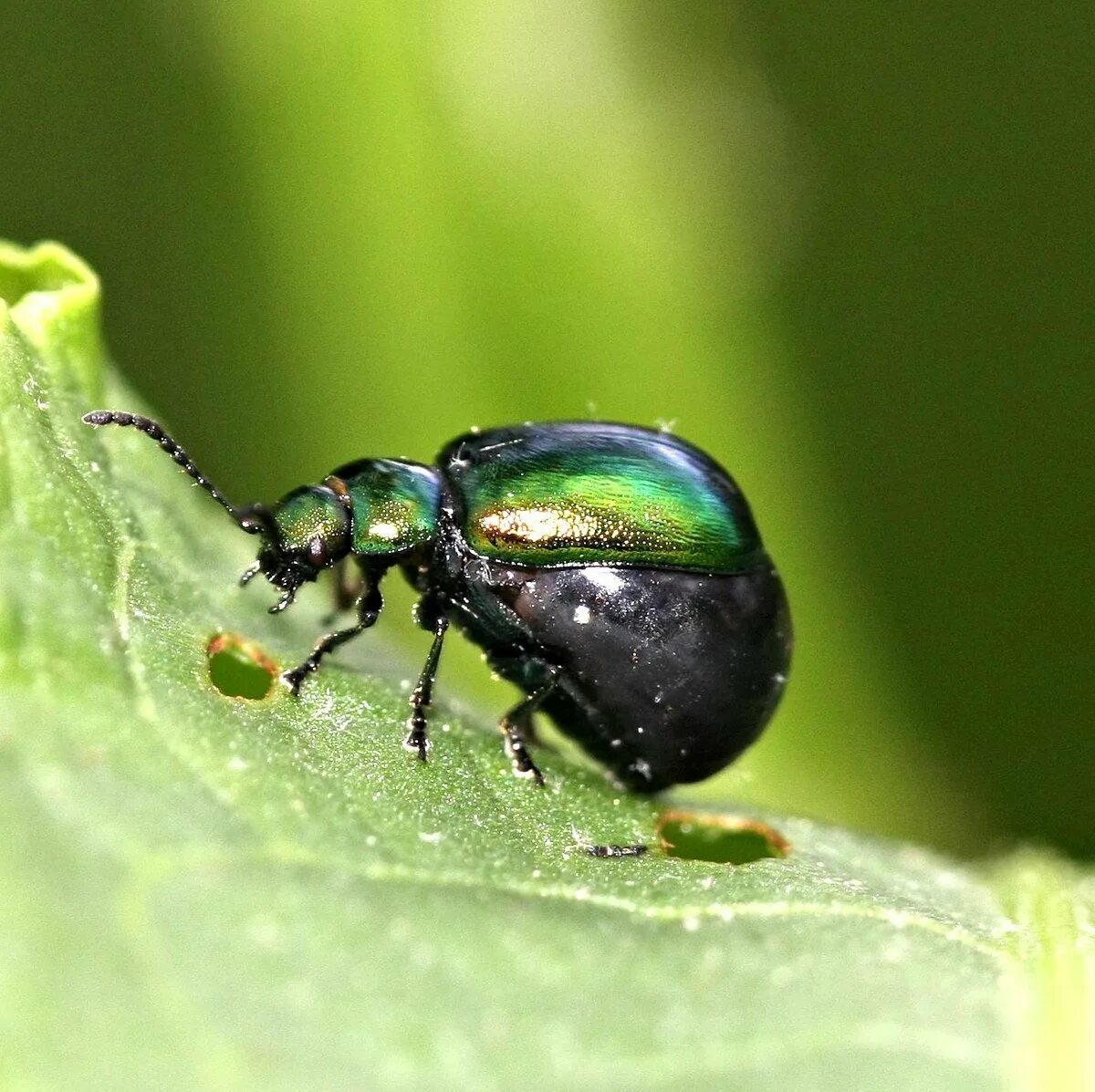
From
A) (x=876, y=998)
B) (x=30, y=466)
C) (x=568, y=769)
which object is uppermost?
(x=30, y=466)

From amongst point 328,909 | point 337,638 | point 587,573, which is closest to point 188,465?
point 337,638

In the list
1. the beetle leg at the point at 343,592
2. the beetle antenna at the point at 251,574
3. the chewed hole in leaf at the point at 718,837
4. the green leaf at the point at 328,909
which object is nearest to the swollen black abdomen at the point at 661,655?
the chewed hole in leaf at the point at 718,837

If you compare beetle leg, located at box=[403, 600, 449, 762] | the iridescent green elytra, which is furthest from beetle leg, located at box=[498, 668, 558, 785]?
the iridescent green elytra

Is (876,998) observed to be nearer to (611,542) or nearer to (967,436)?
(611,542)

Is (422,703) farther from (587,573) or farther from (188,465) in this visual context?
(188,465)

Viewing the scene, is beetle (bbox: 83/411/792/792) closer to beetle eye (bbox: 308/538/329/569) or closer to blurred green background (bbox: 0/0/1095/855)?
beetle eye (bbox: 308/538/329/569)

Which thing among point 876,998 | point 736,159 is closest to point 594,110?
point 736,159
